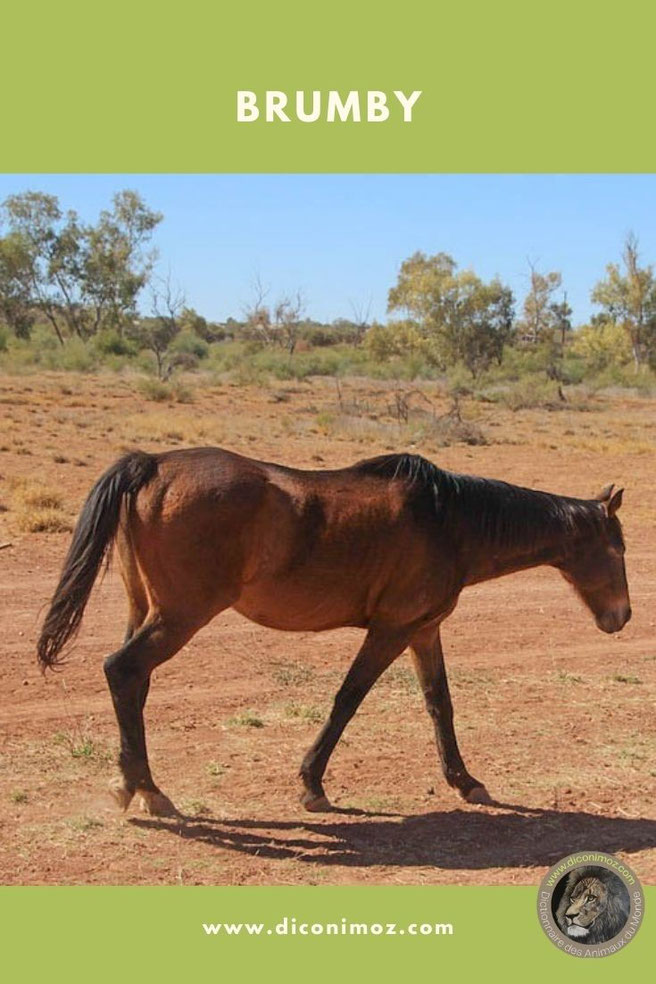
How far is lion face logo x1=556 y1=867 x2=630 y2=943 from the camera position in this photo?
4.40 metres

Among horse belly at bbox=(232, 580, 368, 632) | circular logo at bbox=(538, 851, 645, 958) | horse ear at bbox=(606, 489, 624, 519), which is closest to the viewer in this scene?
circular logo at bbox=(538, 851, 645, 958)

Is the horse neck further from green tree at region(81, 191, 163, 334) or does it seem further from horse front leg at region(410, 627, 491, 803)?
green tree at region(81, 191, 163, 334)

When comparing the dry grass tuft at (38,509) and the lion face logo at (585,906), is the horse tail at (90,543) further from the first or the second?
the dry grass tuft at (38,509)

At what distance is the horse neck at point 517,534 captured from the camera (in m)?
6.14

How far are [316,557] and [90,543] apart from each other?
1.18m

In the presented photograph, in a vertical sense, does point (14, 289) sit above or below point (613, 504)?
above

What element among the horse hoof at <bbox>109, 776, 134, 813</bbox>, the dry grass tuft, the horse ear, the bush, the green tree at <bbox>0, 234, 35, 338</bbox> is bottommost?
the horse hoof at <bbox>109, 776, 134, 813</bbox>

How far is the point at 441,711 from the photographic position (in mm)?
6246

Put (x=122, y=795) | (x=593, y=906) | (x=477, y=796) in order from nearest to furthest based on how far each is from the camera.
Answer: (x=593, y=906)
(x=122, y=795)
(x=477, y=796)

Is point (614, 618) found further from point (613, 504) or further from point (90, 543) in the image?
point (90, 543)

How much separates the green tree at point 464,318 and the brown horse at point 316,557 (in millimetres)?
48284

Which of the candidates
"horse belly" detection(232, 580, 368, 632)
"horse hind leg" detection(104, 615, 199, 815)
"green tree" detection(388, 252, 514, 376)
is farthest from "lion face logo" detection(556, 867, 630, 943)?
Answer: "green tree" detection(388, 252, 514, 376)

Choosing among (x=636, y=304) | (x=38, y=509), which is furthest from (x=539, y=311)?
(x=38, y=509)

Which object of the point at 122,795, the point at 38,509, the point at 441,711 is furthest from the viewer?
the point at 38,509
